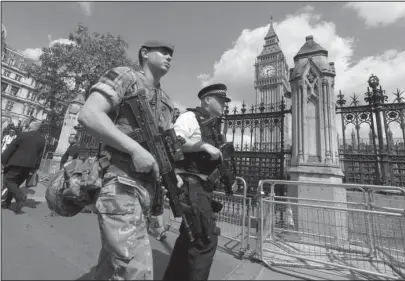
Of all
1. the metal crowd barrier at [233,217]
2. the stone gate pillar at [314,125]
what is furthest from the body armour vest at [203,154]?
the stone gate pillar at [314,125]

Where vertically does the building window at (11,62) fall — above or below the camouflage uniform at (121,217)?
above

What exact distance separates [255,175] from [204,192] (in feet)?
17.3

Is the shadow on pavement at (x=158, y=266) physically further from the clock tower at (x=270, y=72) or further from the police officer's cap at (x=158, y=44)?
the clock tower at (x=270, y=72)

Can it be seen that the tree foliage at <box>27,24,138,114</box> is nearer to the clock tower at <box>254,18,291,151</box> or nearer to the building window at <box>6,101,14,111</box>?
the building window at <box>6,101,14,111</box>

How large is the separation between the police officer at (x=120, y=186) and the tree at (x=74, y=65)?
699 inches

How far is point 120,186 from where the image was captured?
52.6 inches

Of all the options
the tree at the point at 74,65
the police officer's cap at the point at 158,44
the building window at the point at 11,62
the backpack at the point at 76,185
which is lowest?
the backpack at the point at 76,185

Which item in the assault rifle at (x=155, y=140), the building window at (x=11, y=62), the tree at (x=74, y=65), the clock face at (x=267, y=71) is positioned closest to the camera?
the assault rifle at (x=155, y=140)

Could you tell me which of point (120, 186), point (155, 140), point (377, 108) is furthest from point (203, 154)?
point (377, 108)

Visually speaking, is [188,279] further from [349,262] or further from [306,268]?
[349,262]

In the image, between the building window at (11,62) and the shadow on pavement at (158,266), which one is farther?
the building window at (11,62)

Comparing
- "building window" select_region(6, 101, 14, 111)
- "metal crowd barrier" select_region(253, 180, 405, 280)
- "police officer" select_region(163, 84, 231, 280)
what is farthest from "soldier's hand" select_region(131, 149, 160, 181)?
"building window" select_region(6, 101, 14, 111)

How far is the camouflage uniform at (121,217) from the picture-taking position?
121 centimetres

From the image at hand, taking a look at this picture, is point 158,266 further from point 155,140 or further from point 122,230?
point 155,140
